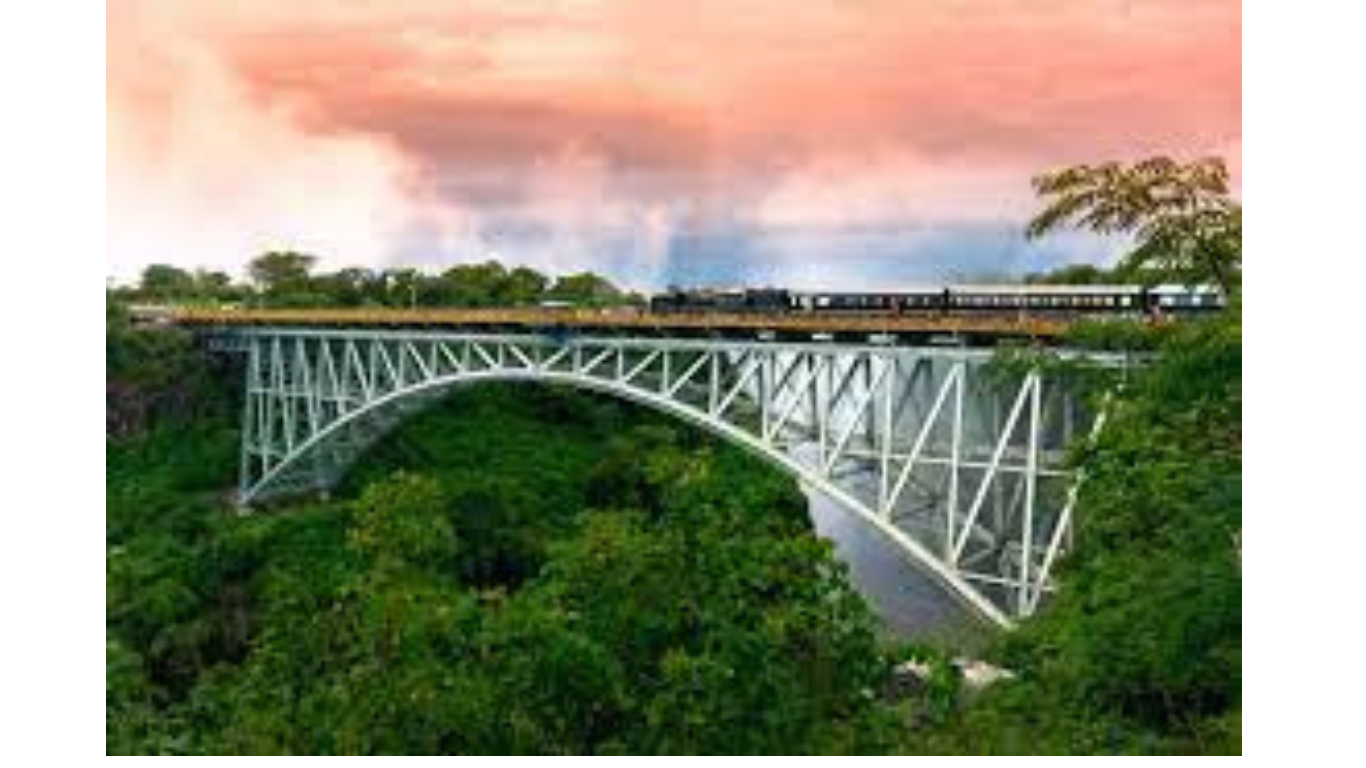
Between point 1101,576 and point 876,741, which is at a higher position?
point 1101,576

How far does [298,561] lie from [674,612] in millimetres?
22773

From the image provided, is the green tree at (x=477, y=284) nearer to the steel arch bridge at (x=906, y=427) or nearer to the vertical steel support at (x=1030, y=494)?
the steel arch bridge at (x=906, y=427)

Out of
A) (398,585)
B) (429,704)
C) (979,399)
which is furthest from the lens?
(979,399)

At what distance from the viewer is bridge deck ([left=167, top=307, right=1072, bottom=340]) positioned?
17266 millimetres

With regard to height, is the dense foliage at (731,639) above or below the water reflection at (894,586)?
above

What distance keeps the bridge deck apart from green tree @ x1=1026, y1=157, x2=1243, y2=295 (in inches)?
271

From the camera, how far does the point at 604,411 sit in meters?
40.6

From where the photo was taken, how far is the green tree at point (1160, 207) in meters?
8.73

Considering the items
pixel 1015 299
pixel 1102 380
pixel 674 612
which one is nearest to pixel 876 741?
pixel 674 612

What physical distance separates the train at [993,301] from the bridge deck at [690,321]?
2.20ft

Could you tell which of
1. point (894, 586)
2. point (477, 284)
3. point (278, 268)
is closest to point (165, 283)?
point (278, 268)

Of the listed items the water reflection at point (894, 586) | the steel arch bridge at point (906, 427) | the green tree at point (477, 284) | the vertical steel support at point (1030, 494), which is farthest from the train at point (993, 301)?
the green tree at point (477, 284)

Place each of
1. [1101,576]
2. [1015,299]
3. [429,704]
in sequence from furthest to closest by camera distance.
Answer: [1015,299] → [1101,576] → [429,704]

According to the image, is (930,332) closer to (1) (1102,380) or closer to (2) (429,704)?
(1) (1102,380)
